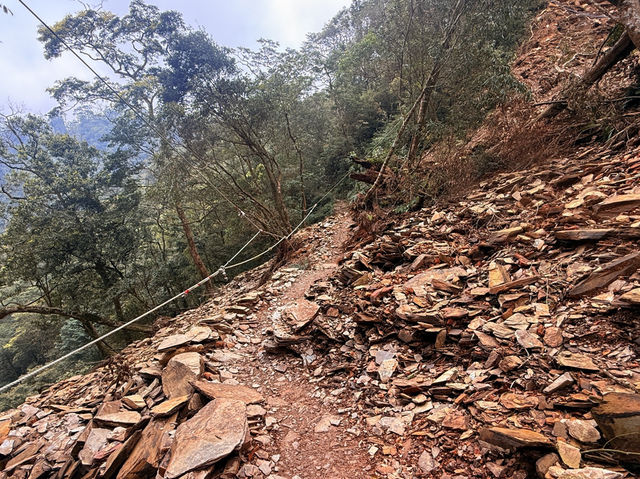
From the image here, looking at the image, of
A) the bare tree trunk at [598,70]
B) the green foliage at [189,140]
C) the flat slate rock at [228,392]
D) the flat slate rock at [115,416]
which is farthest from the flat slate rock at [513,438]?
the bare tree trunk at [598,70]

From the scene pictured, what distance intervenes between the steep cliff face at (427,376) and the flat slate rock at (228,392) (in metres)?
0.03

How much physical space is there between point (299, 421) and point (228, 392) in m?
0.82

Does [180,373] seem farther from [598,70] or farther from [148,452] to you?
[598,70]

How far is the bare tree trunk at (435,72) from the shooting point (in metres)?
6.06

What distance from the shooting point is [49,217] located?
9742mm

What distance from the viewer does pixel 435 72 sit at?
6719 mm

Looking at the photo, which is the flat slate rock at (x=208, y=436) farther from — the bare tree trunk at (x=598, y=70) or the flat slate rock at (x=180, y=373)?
the bare tree trunk at (x=598, y=70)

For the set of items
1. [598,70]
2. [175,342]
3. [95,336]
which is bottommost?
[95,336]

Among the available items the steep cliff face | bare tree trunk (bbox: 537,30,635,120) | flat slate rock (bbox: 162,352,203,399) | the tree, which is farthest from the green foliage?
flat slate rock (bbox: 162,352,203,399)

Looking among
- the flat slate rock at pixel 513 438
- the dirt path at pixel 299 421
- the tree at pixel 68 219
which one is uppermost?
the tree at pixel 68 219

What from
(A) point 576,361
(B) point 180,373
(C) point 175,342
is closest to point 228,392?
(B) point 180,373

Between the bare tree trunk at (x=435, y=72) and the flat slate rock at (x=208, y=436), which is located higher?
the bare tree trunk at (x=435, y=72)

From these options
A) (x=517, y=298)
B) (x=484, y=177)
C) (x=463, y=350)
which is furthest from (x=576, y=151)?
(x=463, y=350)

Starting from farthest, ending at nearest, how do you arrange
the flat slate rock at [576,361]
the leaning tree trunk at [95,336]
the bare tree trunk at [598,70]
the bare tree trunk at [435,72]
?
the leaning tree trunk at [95,336] < the bare tree trunk at [435,72] < the bare tree trunk at [598,70] < the flat slate rock at [576,361]
